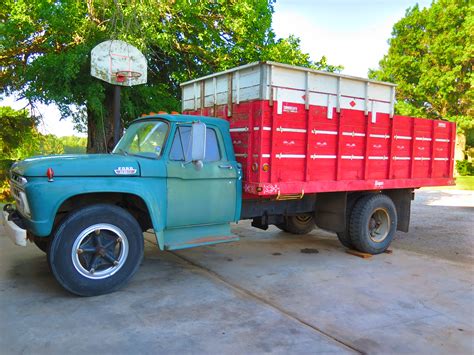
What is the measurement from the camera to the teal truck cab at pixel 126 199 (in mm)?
4410

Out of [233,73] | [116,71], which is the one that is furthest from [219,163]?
[116,71]

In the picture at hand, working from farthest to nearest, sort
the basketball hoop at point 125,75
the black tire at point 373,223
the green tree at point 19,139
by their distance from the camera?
the green tree at point 19,139 → the basketball hoop at point 125,75 → the black tire at point 373,223

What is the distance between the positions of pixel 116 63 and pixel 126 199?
603 cm

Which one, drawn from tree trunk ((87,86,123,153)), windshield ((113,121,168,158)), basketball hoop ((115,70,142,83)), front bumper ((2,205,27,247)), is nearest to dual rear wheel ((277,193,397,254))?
windshield ((113,121,168,158))

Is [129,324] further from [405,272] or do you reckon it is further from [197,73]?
[197,73]

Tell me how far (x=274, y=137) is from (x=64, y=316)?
3.28 meters

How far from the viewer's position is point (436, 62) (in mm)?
31719

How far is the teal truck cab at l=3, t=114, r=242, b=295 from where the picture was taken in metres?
4.41

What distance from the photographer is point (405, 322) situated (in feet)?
13.5

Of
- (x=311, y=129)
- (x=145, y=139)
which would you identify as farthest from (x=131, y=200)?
(x=311, y=129)

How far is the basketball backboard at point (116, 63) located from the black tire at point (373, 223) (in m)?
6.44

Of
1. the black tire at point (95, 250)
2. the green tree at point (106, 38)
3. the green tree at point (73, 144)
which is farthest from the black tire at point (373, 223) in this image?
the green tree at point (73, 144)

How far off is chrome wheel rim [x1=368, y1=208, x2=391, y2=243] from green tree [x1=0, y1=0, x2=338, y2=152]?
616 centimetres

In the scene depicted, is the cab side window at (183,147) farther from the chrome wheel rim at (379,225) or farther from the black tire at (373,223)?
the chrome wheel rim at (379,225)
